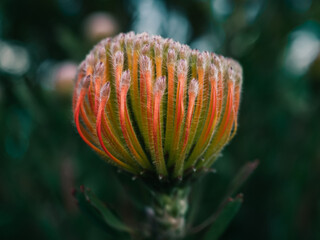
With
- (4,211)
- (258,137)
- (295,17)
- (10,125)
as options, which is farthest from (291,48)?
(4,211)

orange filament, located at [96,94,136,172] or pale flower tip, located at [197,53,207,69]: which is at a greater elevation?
pale flower tip, located at [197,53,207,69]

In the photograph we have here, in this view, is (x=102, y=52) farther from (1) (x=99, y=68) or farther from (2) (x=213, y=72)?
(2) (x=213, y=72)

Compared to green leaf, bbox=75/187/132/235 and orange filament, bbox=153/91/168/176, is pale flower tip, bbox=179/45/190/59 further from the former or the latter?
green leaf, bbox=75/187/132/235

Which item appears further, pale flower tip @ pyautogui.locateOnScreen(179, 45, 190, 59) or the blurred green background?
the blurred green background

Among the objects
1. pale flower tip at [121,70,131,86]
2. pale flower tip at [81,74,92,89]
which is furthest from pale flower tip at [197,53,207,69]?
pale flower tip at [81,74,92,89]

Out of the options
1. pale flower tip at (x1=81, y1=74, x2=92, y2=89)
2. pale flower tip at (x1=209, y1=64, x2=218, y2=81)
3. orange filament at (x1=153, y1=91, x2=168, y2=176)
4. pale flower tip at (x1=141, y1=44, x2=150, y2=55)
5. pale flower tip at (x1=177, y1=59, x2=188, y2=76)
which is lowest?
orange filament at (x1=153, y1=91, x2=168, y2=176)

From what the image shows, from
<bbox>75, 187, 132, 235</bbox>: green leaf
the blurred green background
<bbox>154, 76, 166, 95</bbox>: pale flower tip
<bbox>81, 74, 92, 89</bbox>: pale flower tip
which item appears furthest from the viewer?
the blurred green background
